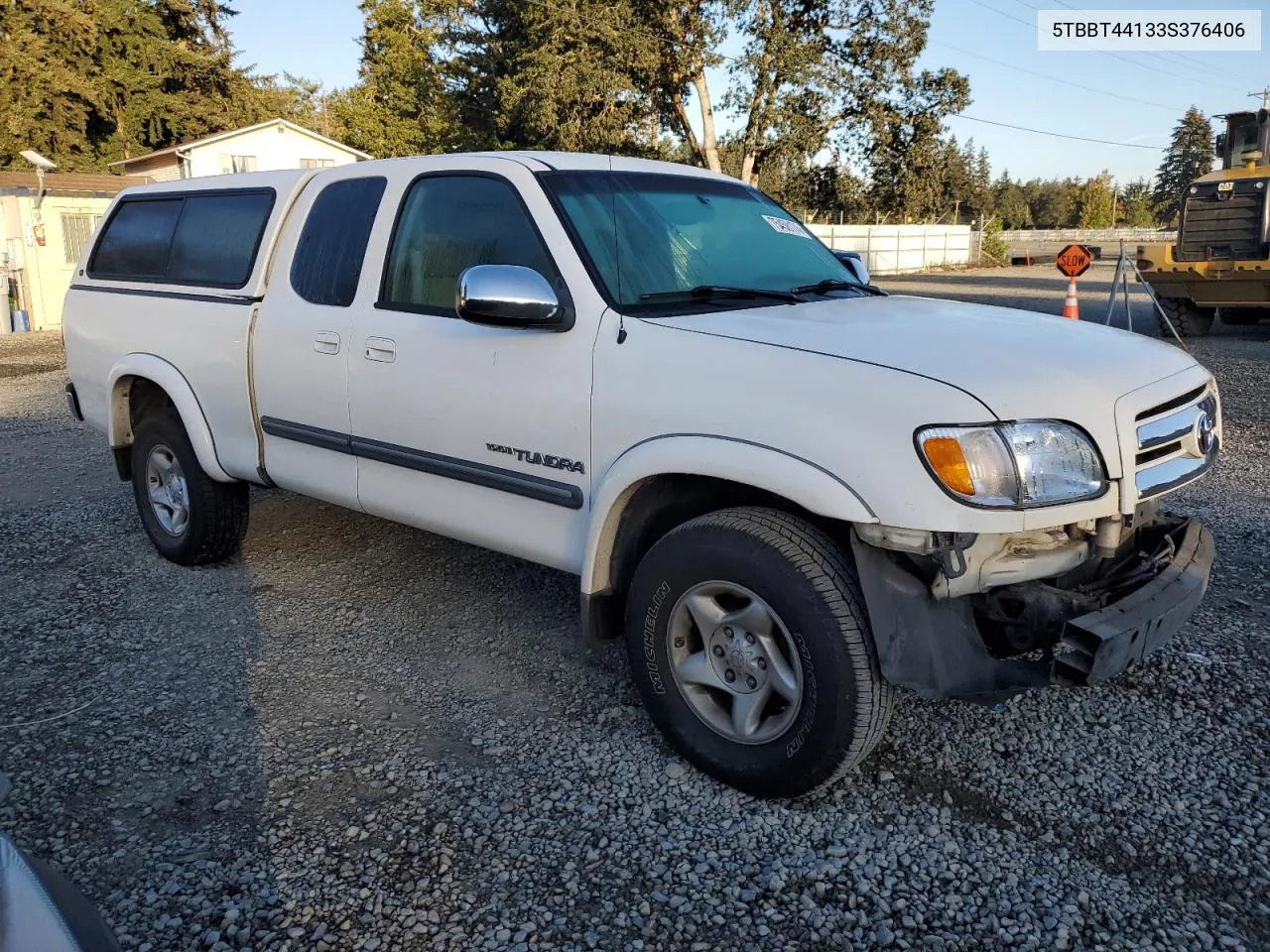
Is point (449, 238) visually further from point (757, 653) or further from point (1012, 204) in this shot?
point (1012, 204)

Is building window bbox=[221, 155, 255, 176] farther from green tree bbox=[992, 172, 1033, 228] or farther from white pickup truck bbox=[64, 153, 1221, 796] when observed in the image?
green tree bbox=[992, 172, 1033, 228]

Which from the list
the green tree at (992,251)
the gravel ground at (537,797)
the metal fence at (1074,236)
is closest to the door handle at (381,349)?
the gravel ground at (537,797)

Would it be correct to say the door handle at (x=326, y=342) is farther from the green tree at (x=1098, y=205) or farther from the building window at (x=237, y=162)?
the green tree at (x=1098, y=205)

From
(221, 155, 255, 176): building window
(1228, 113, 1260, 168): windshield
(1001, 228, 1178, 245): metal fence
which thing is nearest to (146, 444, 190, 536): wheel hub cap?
(1228, 113, 1260, 168): windshield

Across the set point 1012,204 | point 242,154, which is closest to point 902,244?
point 242,154

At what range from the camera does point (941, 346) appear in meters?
A: 3.00

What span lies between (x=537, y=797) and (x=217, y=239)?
10.7 feet

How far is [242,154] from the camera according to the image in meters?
32.2

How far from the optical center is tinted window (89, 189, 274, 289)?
4.82 metres

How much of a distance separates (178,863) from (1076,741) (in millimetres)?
2799

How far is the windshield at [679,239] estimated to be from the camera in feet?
11.7

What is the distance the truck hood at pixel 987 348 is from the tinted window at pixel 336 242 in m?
1.62

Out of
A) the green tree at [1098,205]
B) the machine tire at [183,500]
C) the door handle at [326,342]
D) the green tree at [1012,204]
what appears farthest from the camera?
the green tree at [1012,204]

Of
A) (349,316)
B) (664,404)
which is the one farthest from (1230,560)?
(349,316)
